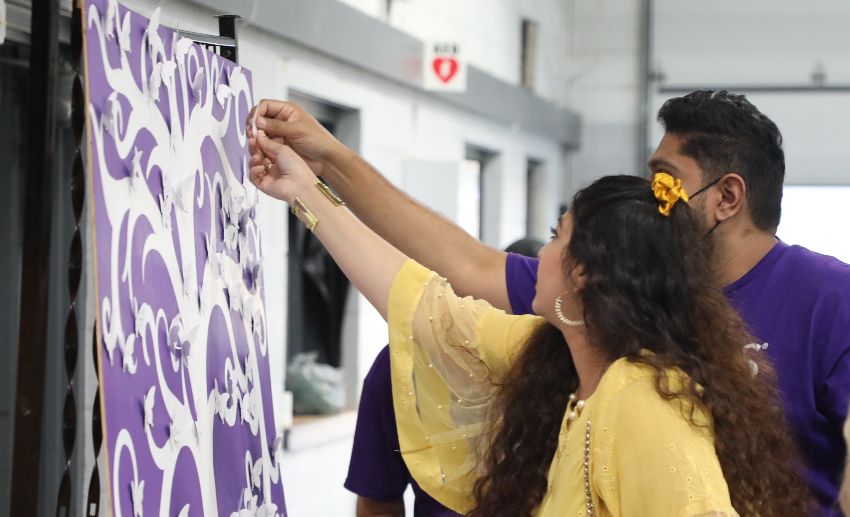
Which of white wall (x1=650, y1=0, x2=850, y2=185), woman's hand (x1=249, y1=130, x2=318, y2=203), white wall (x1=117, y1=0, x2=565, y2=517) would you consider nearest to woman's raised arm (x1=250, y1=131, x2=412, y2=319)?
woman's hand (x1=249, y1=130, x2=318, y2=203)

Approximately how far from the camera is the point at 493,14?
7477 mm

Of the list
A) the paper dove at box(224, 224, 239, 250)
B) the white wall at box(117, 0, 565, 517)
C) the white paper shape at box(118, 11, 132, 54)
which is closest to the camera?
the white paper shape at box(118, 11, 132, 54)

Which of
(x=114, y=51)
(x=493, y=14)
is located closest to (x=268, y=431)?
(x=114, y=51)

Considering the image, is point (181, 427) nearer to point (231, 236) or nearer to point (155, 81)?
point (231, 236)

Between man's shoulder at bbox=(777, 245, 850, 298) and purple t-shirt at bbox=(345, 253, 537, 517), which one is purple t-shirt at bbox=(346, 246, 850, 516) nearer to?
man's shoulder at bbox=(777, 245, 850, 298)

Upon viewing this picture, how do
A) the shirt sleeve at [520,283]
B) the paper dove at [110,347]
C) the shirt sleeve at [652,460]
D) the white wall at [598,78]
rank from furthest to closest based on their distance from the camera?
the white wall at [598,78] < the shirt sleeve at [520,283] < the paper dove at [110,347] < the shirt sleeve at [652,460]

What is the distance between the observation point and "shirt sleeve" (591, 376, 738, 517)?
1.52m

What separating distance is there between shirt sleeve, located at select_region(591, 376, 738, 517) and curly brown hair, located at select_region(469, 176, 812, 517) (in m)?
0.02

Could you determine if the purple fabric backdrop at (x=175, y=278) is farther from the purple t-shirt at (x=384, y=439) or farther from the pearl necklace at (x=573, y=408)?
the pearl necklace at (x=573, y=408)

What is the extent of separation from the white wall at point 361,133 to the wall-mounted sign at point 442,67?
0.12m

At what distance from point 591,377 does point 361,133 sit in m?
3.29

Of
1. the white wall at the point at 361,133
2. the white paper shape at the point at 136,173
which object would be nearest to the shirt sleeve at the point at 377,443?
the white paper shape at the point at 136,173

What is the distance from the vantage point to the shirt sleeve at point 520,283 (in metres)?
2.20

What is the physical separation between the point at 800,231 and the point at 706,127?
23.9 ft
